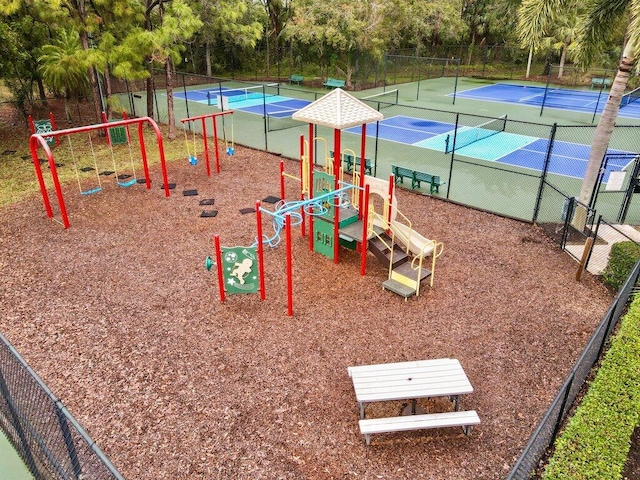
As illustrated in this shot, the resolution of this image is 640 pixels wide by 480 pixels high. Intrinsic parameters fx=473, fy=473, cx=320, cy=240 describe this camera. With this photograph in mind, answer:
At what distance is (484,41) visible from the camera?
4444 centimetres

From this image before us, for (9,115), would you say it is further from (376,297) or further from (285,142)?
(376,297)

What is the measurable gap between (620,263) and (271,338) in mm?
6714

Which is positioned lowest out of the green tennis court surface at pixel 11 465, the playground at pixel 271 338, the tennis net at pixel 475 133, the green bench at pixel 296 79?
the green tennis court surface at pixel 11 465

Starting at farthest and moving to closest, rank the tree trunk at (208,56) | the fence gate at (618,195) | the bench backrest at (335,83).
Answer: the tree trunk at (208,56) < the bench backrest at (335,83) < the fence gate at (618,195)

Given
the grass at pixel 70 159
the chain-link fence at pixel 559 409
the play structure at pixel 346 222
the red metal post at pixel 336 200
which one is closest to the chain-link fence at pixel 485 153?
the play structure at pixel 346 222

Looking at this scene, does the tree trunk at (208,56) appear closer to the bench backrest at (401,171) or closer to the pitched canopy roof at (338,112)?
the bench backrest at (401,171)

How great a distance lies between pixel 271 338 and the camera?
771 cm

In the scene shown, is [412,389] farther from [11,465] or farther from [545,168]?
[545,168]

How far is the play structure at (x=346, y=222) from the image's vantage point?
8.57m

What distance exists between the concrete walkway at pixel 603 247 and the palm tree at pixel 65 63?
16.0 m

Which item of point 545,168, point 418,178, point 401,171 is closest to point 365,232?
point 545,168

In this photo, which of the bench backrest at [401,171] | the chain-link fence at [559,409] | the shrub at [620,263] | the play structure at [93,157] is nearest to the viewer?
the chain-link fence at [559,409]

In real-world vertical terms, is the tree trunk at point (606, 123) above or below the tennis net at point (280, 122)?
above

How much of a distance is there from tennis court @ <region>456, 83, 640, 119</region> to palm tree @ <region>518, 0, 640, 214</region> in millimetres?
16115
